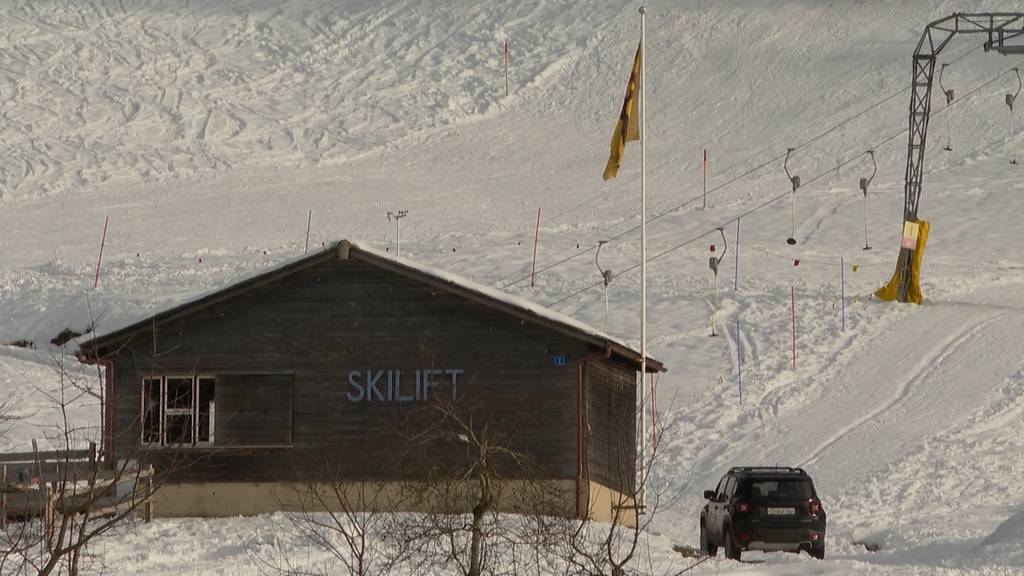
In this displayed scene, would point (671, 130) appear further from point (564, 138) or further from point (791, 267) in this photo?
point (791, 267)

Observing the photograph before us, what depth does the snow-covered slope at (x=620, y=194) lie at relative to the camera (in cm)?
3691

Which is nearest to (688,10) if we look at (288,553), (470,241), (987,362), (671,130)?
(671,130)

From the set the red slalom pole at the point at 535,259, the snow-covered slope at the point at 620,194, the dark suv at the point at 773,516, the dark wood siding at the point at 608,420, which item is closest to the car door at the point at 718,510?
the dark suv at the point at 773,516

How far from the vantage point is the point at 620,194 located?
64812mm

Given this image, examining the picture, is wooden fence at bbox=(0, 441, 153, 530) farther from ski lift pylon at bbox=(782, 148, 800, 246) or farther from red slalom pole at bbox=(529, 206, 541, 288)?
ski lift pylon at bbox=(782, 148, 800, 246)

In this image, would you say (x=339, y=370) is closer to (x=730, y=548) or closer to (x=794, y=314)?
(x=730, y=548)

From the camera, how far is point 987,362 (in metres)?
41.4

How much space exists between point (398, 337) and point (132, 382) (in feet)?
12.5

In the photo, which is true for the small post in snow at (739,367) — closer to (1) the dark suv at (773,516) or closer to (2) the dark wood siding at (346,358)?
(2) the dark wood siding at (346,358)

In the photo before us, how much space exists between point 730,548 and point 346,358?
6480mm

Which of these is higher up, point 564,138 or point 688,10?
point 688,10

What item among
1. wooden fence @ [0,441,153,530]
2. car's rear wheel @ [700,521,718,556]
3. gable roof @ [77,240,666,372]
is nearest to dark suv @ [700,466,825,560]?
car's rear wheel @ [700,521,718,556]

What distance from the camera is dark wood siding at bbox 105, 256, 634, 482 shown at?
95.2ft

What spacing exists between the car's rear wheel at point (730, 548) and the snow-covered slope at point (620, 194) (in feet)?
5.18
